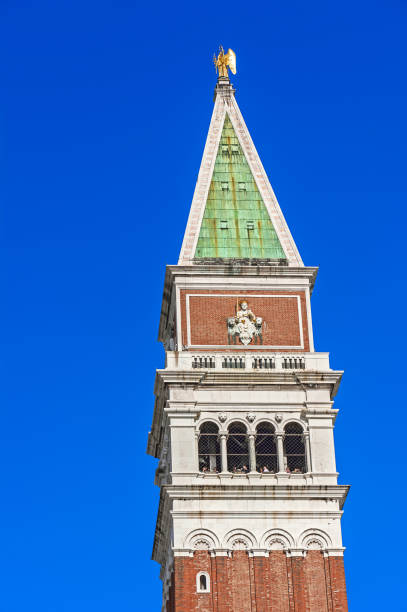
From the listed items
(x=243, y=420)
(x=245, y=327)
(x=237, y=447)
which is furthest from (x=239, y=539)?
(x=245, y=327)

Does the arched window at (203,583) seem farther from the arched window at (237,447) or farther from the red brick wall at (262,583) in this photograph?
the arched window at (237,447)

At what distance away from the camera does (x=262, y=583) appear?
256 feet

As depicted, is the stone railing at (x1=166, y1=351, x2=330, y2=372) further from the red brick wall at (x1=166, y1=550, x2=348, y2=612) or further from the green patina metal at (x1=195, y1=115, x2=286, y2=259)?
the red brick wall at (x1=166, y1=550, x2=348, y2=612)

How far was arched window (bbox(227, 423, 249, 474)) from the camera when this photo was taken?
82.0 metres

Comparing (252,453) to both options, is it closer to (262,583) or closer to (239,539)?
(239,539)

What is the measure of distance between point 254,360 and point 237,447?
455 centimetres

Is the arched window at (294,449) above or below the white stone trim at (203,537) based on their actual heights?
above

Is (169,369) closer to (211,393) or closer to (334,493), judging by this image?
(211,393)

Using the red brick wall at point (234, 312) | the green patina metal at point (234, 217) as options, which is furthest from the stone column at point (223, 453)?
the green patina metal at point (234, 217)

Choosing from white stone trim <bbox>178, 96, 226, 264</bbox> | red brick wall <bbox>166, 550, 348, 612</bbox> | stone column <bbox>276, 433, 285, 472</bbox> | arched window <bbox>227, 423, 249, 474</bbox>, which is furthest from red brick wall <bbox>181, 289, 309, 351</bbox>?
red brick wall <bbox>166, 550, 348, 612</bbox>

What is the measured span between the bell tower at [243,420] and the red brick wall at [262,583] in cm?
5

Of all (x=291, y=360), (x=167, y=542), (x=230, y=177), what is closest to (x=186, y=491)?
(x=167, y=542)

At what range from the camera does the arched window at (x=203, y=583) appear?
→ 77.6 meters

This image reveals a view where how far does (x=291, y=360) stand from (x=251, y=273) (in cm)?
532
